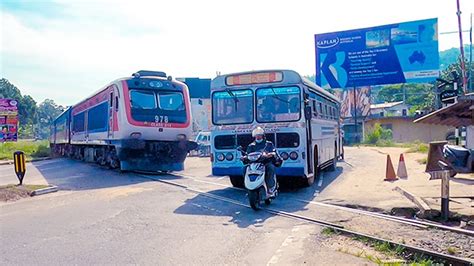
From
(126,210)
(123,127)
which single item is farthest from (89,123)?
(126,210)

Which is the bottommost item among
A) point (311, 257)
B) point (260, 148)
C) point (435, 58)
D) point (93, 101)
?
point (311, 257)

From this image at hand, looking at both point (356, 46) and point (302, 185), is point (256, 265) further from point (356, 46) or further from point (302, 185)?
point (356, 46)

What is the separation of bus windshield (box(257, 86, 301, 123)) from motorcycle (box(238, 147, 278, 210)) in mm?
2029

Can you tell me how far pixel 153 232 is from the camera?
684cm

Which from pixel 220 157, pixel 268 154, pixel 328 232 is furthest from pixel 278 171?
pixel 328 232

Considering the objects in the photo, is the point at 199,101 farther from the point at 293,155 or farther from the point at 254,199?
the point at 254,199

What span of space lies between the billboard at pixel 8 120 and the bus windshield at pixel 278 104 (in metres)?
29.6

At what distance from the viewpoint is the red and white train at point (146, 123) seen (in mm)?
15086

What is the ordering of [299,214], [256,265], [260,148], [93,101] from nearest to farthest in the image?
1. [256,265]
2. [299,214]
3. [260,148]
4. [93,101]

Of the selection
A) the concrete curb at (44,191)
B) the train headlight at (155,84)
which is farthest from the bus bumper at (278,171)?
the train headlight at (155,84)

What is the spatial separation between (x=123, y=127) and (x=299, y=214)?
847 cm

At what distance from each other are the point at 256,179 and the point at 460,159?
16.0 feet

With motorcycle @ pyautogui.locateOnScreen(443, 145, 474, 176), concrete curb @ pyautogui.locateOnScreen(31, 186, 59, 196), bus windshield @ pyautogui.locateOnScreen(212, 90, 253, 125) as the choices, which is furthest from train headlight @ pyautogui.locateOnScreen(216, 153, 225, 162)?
motorcycle @ pyautogui.locateOnScreen(443, 145, 474, 176)

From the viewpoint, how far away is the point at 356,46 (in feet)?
96.8
